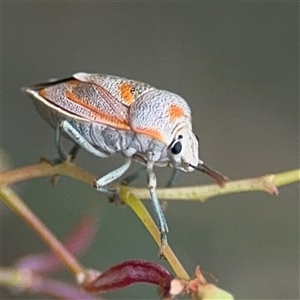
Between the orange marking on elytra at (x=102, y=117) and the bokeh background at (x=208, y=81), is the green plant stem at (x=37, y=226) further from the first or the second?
the bokeh background at (x=208, y=81)

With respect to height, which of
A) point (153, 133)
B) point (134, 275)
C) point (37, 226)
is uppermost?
point (153, 133)

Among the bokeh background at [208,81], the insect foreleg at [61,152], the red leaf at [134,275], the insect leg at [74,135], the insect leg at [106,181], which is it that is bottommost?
the red leaf at [134,275]

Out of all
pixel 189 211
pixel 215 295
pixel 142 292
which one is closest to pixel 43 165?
pixel 215 295

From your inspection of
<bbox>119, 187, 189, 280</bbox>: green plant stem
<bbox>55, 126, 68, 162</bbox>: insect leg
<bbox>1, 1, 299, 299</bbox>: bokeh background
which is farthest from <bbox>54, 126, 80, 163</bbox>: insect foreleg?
<bbox>1, 1, 299, 299</bbox>: bokeh background

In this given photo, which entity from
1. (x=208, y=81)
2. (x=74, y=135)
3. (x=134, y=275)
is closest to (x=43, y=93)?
(x=74, y=135)

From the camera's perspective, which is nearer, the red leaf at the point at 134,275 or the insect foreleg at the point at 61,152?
the red leaf at the point at 134,275

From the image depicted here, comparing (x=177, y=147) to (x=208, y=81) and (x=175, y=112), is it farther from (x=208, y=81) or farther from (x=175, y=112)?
(x=208, y=81)

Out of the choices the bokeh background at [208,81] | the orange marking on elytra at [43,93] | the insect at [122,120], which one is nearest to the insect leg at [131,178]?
the insect at [122,120]
